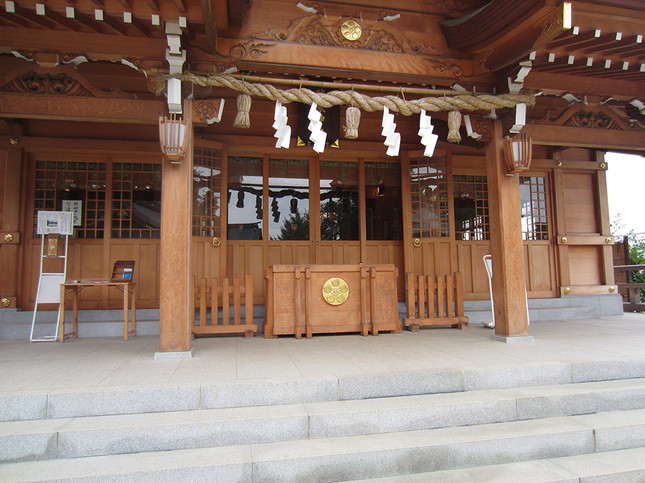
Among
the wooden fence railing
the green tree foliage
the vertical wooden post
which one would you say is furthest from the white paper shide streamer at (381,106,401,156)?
the green tree foliage

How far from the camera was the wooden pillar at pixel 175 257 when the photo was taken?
160 inches

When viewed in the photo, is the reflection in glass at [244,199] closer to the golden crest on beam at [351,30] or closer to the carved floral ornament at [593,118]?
the golden crest on beam at [351,30]

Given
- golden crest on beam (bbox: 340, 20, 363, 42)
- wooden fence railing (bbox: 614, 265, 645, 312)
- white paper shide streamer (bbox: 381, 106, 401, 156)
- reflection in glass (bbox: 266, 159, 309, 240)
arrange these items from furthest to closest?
wooden fence railing (bbox: 614, 265, 645, 312), reflection in glass (bbox: 266, 159, 309, 240), golden crest on beam (bbox: 340, 20, 363, 42), white paper shide streamer (bbox: 381, 106, 401, 156)

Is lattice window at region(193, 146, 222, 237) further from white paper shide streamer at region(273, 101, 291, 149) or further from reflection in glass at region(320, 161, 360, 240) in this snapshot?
white paper shide streamer at region(273, 101, 291, 149)

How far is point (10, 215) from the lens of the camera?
18.8 ft

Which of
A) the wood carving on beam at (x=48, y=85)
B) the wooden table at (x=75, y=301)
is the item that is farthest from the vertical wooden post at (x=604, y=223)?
the wood carving on beam at (x=48, y=85)

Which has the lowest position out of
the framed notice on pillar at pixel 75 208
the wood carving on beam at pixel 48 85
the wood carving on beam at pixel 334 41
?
the framed notice on pillar at pixel 75 208

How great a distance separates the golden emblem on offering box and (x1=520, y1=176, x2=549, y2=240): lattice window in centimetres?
405

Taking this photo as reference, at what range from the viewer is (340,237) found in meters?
6.97

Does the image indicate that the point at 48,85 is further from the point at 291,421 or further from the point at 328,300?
the point at 291,421

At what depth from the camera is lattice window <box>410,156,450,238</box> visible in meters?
6.90

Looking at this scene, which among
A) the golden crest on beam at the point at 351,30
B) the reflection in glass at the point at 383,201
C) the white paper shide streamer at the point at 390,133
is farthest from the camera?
the reflection in glass at the point at 383,201

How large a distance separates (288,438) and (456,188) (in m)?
5.68

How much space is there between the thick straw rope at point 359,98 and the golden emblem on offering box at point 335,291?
2.15m
